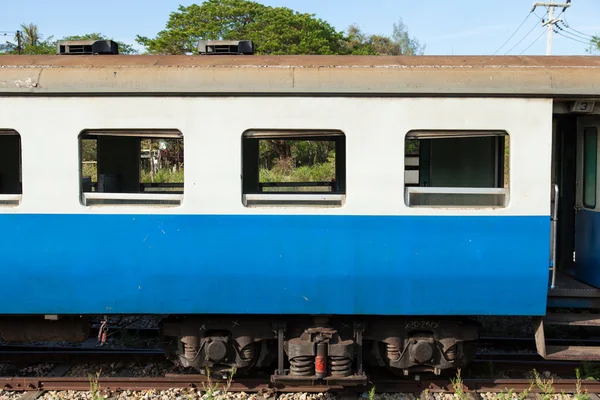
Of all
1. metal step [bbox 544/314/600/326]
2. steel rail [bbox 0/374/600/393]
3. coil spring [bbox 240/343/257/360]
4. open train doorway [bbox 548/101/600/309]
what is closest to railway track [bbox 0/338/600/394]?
steel rail [bbox 0/374/600/393]

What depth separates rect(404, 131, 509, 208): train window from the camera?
513cm

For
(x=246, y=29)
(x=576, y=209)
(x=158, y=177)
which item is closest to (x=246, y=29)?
(x=246, y=29)

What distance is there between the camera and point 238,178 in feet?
16.6

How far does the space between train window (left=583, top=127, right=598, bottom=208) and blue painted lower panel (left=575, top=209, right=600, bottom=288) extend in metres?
0.13

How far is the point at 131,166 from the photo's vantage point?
675cm

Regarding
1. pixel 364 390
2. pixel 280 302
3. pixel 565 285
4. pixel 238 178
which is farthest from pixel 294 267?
pixel 565 285

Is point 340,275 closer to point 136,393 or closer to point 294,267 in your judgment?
point 294,267

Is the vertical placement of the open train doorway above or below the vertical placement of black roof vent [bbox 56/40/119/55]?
below

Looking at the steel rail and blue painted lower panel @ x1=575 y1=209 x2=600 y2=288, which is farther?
the steel rail

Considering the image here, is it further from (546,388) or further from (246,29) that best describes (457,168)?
(246,29)

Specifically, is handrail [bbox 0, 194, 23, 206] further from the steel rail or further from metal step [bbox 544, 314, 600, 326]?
metal step [bbox 544, 314, 600, 326]

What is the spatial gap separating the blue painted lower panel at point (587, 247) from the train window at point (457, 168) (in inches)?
33.5

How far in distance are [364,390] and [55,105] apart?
3.85 meters

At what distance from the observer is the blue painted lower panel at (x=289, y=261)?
502cm
